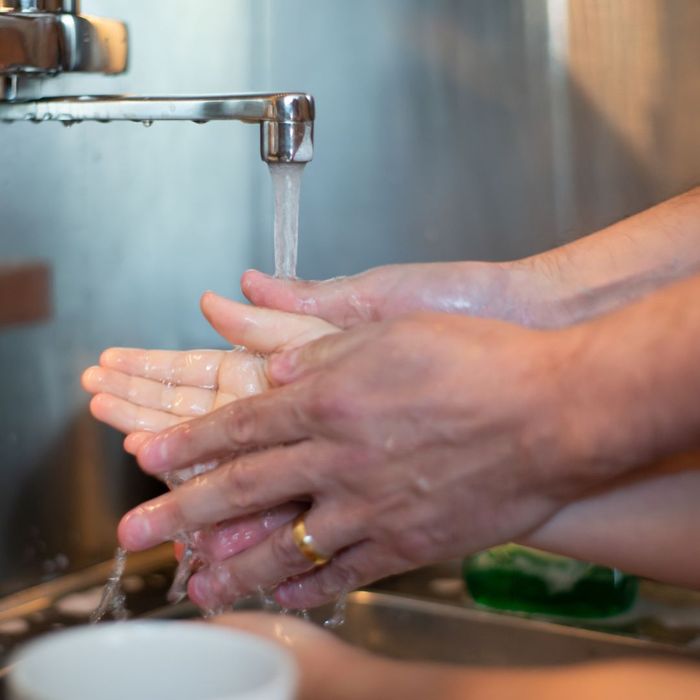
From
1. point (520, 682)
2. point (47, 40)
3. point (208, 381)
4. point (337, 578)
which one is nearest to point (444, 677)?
point (520, 682)

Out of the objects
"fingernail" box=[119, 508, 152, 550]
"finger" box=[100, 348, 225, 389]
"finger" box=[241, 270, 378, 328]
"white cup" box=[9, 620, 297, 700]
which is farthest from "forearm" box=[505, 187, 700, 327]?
"white cup" box=[9, 620, 297, 700]

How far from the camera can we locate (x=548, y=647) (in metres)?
0.95

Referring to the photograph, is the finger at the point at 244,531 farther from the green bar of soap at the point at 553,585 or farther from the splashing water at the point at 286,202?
the green bar of soap at the point at 553,585

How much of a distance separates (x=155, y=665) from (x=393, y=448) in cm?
22

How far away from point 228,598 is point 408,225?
19.3 inches

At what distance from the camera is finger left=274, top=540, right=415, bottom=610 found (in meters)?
0.70

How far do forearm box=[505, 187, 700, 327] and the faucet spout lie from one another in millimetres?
206

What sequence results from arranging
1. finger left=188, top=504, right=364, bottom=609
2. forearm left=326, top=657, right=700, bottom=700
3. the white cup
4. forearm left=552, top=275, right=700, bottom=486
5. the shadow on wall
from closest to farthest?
the white cup → forearm left=552, top=275, right=700, bottom=486 → finger left=188, top=504, right=364, bottom=609 → forearm left=326, top=657, right=700, bottom=700 → the shadow on wall

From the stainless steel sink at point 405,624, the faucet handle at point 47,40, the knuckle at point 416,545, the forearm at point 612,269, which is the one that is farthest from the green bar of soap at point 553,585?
the faucet handle at point 47,40

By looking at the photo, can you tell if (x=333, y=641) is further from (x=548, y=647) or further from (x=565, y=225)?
(x=565, y=225)

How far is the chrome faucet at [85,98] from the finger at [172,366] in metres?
0.15

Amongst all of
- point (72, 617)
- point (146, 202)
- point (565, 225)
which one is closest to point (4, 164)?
point (146, 202)

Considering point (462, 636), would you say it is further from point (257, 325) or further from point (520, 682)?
point (257, 325)

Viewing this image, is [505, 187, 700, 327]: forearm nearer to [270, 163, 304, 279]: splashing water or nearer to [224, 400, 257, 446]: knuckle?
[270, 163, 304, 279]: splashing water
